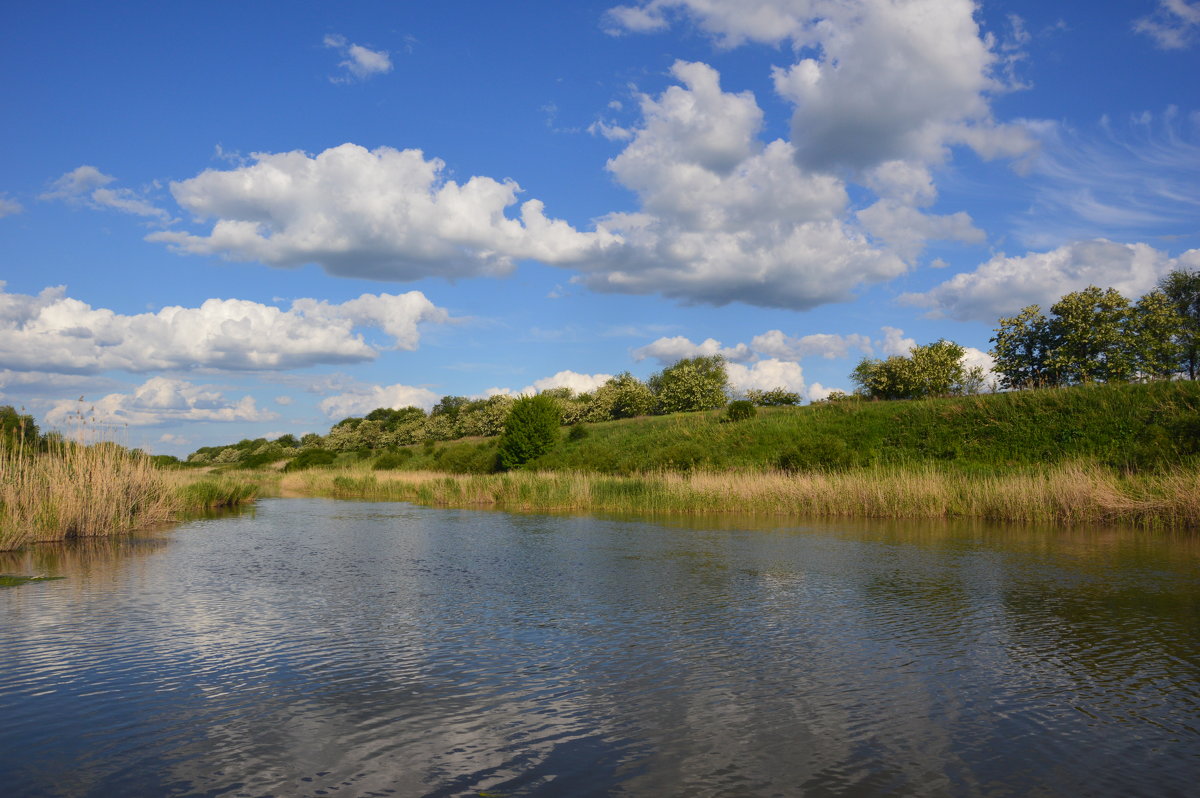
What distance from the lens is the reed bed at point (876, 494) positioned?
59.4 ft

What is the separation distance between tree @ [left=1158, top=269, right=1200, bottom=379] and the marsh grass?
63.6 meters

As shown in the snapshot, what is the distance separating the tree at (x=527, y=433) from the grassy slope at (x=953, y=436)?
123 cm


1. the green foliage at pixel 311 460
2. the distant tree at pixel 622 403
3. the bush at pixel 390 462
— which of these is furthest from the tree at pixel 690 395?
the green foliage at pixel 311 460

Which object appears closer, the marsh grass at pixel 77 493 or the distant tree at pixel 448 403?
the marsh grass at pixel 77 493

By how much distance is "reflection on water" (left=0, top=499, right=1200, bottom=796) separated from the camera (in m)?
4.62

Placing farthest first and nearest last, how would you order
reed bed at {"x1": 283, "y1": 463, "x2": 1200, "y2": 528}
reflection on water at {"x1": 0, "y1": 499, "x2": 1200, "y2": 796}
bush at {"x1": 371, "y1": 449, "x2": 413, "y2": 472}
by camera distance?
bush at {"x1": 371, "y1": 449, "x2": 413, "y2": 472} < reed bed at {"x1": 283, "y1": 463, "x2": 1200, "y2": 528} < reflection on water at {"x1": 0, "y1": 499, "x2": 1200, "y2": 796}

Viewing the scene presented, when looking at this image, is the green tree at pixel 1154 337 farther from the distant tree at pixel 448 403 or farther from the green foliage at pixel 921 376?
the distant tree at pixel 448 403

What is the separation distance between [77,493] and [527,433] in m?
32.8

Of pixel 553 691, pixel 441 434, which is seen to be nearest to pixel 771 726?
pixel 553 691

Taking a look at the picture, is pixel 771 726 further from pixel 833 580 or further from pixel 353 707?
pixel 833 580

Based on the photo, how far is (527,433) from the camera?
48906 millimetres

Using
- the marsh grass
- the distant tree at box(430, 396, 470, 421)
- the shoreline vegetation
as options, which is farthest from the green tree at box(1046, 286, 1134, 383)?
the distant tree at box(430, 396, 470, 421)

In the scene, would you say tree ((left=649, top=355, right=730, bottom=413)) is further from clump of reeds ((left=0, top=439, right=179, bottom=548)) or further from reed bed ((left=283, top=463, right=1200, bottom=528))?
clump of reeds ((left=0, top=439, right=179, bottom=548))

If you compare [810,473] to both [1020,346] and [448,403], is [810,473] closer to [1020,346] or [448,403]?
[1020,346]
